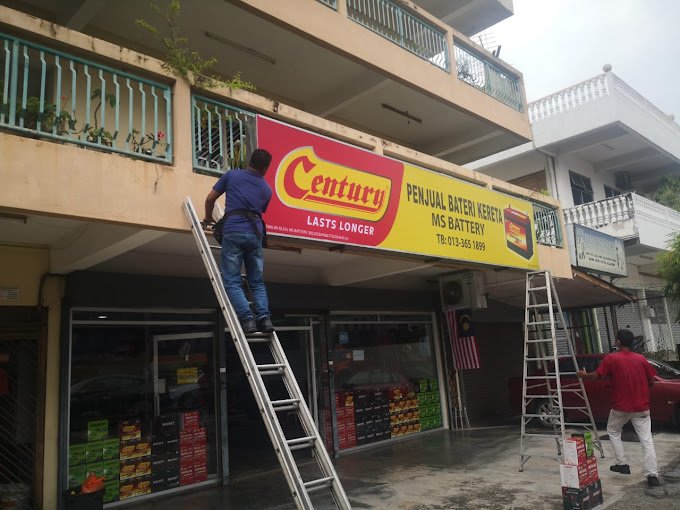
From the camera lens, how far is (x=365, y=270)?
8.92 metres

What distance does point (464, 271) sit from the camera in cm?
1095

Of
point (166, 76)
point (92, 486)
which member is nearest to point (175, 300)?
point (92, 486)

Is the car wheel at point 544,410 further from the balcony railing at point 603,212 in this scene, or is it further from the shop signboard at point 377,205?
the balcony railing at point 603,212

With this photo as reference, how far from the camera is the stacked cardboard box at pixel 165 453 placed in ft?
24.3

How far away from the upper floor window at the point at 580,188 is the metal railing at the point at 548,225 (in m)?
6.72

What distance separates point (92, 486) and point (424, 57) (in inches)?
341

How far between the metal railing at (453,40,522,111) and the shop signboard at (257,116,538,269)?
342 cm

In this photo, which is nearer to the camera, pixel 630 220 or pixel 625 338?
pixel 625 338

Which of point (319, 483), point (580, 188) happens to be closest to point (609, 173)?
point (580, 188)

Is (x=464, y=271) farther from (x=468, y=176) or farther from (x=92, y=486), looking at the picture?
(x=92, y=486)

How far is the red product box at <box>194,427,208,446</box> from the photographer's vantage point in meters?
7.91

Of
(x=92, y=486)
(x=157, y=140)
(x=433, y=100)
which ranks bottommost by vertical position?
(x=92, y=486)

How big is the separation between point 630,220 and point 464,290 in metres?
6.94

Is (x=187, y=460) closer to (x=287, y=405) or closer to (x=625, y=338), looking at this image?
(x=287, y=405)
